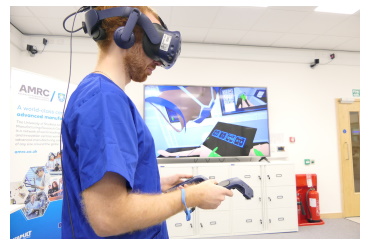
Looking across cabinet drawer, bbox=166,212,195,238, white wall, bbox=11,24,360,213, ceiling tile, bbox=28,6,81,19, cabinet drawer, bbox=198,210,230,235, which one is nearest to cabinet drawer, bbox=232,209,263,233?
cabinet drawer, bbox=198,210,230,235

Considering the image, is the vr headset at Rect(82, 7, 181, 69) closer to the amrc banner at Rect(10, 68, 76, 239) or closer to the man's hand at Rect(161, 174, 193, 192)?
the man's hand at Rect(161, 174, 193, 192)

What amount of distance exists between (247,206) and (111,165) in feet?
9.44

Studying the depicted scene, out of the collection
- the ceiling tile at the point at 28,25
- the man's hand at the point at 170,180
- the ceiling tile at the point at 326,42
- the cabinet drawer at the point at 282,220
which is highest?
the ceiling tile at the point at 28,25

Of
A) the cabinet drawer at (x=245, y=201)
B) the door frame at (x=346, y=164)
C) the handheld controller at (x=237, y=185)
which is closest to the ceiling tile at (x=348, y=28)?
the door frame at (x=346, y=164)

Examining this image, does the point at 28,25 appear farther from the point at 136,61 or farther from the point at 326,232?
the point at 326,232

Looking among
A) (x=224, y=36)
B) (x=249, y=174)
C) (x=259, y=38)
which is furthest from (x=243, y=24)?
(x=249, y=174)

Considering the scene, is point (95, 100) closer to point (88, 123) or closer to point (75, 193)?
point (88, 123)

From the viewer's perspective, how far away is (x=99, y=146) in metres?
0.57

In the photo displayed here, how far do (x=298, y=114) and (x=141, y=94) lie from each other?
272 centimetres

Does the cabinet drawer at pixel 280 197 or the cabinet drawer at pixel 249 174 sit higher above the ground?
the cabinet drawer at pixel 249 174

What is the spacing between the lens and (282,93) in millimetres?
3867

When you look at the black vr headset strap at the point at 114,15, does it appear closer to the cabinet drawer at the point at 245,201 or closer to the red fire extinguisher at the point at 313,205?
the cabinet drawer at the point at 245,201

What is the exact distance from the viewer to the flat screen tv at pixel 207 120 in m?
3.29
